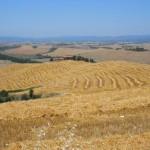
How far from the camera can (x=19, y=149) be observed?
10.7 m

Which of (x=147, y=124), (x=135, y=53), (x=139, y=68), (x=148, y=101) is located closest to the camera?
(x=147, y=124)

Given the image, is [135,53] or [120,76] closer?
[120,76]

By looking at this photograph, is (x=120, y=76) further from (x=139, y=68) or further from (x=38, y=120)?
(x=38, y=120)

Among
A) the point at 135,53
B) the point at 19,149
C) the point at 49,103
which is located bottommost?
the point at 135,53

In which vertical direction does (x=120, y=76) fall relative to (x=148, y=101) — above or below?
below

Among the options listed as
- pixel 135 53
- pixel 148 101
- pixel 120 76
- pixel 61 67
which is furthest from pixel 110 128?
pixel 135 53

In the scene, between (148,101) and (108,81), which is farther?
(108,81)

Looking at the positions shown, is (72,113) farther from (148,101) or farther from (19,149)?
(19,149)

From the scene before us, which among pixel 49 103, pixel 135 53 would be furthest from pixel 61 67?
pixel 49 103

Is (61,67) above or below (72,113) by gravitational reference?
below

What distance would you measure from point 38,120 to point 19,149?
9210 mm

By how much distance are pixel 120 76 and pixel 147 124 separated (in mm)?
73115

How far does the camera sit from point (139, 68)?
325ft

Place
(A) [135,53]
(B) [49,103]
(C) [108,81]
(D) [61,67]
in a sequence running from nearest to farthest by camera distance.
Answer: (B) [49,103]
(C) [108,81]
(D) [61,67]
(A) [135,53]
